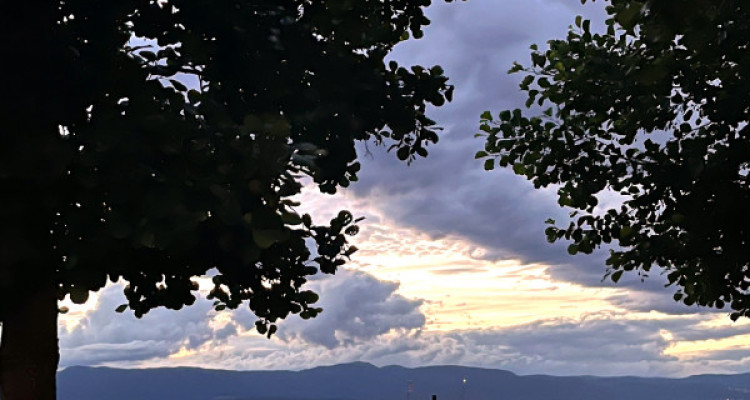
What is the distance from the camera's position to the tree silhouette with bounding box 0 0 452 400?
898 cm

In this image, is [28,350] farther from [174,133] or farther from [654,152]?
[654,152]

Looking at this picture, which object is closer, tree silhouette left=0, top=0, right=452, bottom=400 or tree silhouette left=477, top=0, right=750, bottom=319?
tree silhouette left=0, top=0, right=452, bottom=400

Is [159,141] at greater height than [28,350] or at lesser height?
greater

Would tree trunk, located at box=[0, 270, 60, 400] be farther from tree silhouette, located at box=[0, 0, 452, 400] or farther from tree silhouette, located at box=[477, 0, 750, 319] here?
tree silhouette, located at box=[477, 0, 750, 319]

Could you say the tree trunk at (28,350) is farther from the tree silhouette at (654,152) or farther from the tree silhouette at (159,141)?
the tree silhouette at (654,152)

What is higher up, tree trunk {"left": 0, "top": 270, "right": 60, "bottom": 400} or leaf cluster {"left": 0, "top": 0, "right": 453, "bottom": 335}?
leaf cluster {"left": 0, "top": 0, "right": 453, "bottom": 335}

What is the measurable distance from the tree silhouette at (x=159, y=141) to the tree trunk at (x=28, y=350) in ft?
0.06

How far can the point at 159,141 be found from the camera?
925 cm

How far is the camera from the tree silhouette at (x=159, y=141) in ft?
29.5

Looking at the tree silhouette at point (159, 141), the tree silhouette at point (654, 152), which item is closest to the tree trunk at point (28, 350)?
the tree silhouette at point (159, 141)

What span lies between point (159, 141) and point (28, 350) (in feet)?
12.8

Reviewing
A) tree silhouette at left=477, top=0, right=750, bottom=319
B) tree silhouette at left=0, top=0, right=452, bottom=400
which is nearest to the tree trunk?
tree silhouette at left=0, top=0, right=452, bottom=400

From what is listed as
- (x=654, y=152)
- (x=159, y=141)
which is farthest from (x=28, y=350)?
(x=654, y=152)

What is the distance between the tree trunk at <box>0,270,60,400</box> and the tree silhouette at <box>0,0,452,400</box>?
0.7 inches
